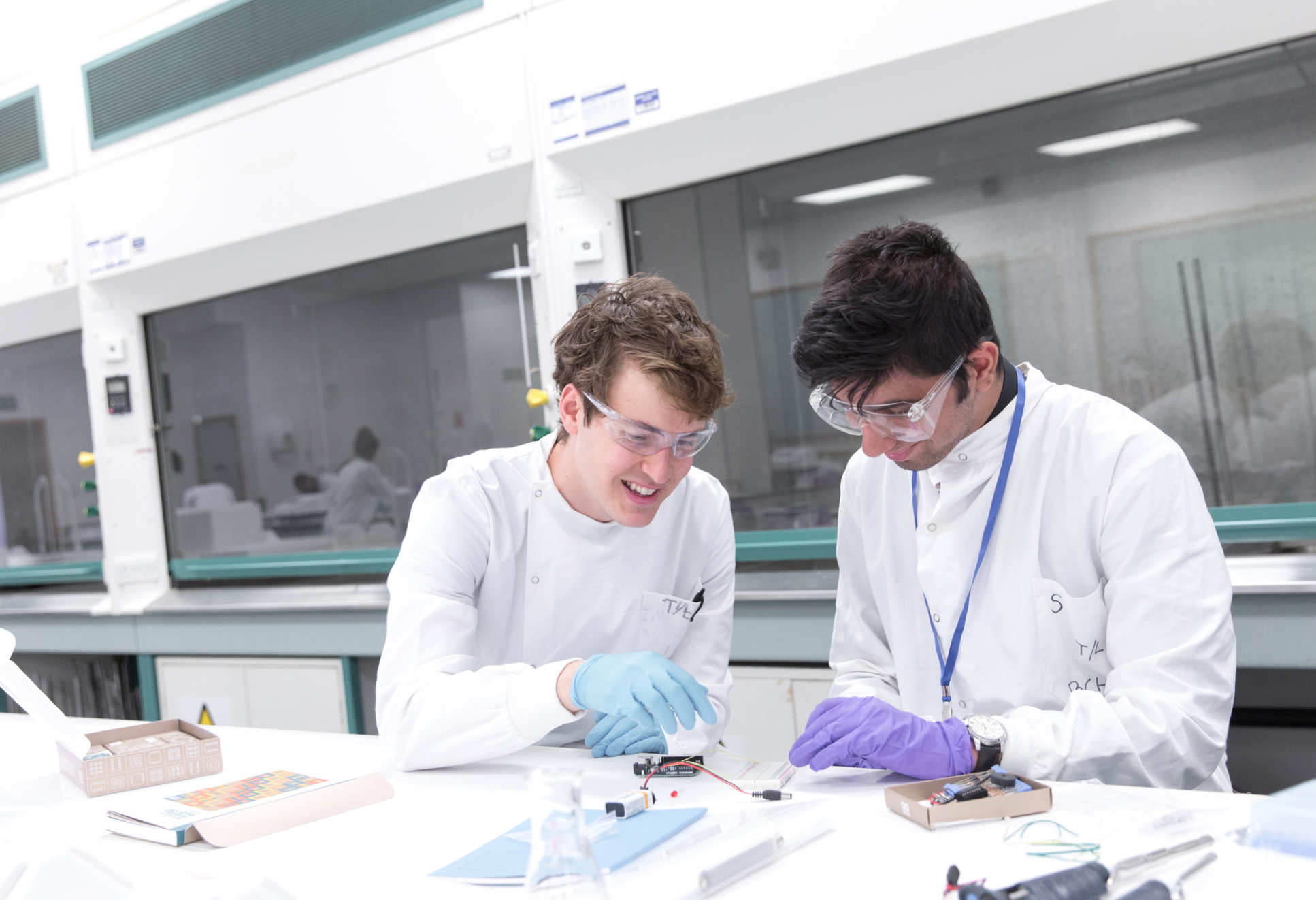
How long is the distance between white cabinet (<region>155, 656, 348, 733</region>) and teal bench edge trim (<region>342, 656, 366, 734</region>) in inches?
0.5

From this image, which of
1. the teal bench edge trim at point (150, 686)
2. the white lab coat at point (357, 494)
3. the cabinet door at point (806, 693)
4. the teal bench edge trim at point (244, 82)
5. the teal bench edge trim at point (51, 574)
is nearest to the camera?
the cabinet door at point (806, 693)

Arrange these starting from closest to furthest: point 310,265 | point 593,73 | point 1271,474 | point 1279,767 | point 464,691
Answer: point 464,691 → point 1279,767 → point 1271,474 → point 593,73 → point 310,265

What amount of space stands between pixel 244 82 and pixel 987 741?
3332 millimetres

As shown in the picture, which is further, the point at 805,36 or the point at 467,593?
the point at 805,36

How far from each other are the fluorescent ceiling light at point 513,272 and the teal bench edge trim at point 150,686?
2.03 metres

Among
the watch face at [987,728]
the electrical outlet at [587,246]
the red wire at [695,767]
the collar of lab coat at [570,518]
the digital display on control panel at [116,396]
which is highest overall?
the electrical outlet at [587,246]

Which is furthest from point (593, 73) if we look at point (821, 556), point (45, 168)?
point (45, 168)

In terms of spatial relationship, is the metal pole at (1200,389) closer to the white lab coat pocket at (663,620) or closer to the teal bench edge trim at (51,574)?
the white lab coat pocket at (663,620)

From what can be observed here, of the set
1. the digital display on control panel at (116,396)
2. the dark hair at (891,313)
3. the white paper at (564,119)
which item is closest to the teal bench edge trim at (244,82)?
the white paper at (564,119)

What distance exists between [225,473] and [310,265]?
1.00 m

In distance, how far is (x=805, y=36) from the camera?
2.50 meters

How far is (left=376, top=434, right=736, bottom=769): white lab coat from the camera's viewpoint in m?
1.61

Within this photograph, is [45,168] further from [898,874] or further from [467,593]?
[898,874]

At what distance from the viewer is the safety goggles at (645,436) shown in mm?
Result: 1539
